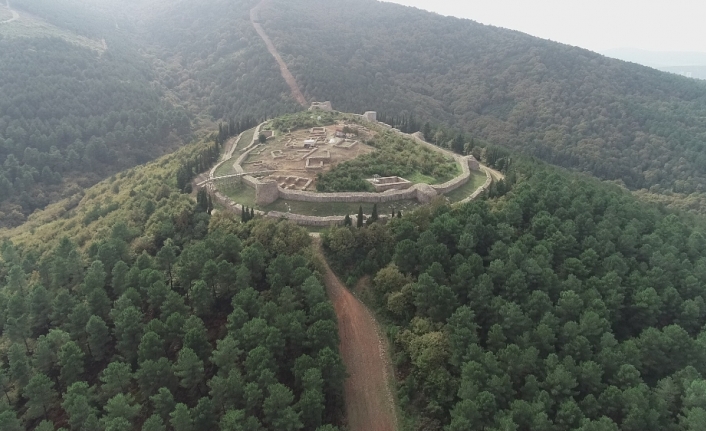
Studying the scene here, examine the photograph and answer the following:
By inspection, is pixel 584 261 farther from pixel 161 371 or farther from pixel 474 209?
pixel 161 371

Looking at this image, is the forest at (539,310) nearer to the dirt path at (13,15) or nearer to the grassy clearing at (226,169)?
the grassy clearing at (226,169)

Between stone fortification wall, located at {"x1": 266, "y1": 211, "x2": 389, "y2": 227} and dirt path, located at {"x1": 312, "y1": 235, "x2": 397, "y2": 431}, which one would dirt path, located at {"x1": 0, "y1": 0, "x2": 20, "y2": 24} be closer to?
stone fortification wall, located at {"x1": 266, "y1": 211, "x2": 389, "y2": 227}

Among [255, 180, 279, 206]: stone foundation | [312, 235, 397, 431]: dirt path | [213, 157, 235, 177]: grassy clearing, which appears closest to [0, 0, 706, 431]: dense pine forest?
[312, 235, 397, 431]: dirt path

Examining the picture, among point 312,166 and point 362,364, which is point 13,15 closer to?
point 312,166

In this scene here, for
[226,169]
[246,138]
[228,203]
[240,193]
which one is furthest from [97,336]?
[246,138]

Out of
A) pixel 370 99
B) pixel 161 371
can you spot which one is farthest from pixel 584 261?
pixel 370 99

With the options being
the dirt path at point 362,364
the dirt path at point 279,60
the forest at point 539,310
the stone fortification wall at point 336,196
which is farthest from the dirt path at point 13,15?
the dirt path at point 362,364
